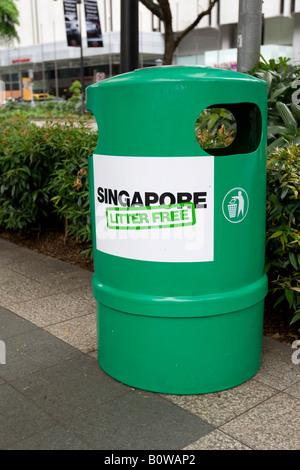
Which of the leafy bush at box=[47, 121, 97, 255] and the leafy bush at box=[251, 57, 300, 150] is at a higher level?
the leafy bush at box=[251, 57, 300, 150]

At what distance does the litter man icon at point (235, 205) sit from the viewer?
285cm

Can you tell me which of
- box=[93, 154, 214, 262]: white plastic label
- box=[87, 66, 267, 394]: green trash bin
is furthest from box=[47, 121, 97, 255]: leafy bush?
box=[93, 154, 214, 262]: white plastic label

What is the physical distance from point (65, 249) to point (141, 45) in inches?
1442

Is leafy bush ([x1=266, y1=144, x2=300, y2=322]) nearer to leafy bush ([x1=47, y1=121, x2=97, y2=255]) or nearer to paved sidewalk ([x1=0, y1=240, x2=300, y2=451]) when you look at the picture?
paved sidewalk ([x1=0, y1=240, x2=300, y2=451])

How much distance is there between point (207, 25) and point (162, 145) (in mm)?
37662

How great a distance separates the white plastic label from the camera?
2.75 m

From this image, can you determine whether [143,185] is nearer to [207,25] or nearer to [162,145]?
[162,145]

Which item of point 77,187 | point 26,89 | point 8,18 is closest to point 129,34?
point 77,187

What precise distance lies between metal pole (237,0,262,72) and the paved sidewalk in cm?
305

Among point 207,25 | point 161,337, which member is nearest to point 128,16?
point 161,337

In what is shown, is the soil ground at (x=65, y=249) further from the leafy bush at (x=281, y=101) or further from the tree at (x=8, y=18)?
the tree at (x=8, y=18)

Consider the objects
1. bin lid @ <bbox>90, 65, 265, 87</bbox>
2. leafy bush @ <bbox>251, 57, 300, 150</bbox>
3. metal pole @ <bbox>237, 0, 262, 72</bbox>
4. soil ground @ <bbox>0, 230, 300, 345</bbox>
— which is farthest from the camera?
metal pole @ <bbox>237, 0, 262, 72</bbox>

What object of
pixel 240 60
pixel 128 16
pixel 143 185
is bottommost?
pixel 143 185

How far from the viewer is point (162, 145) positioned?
9.01 feet
